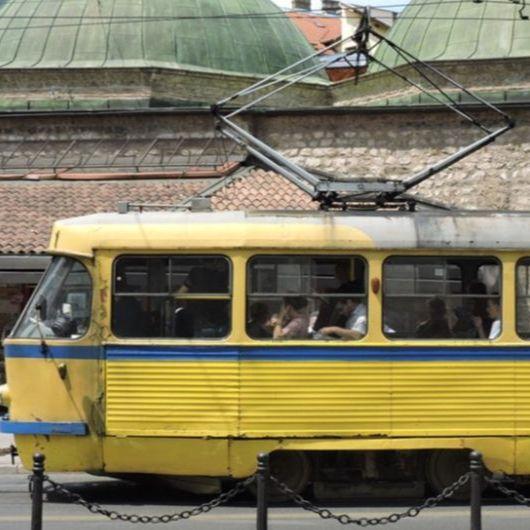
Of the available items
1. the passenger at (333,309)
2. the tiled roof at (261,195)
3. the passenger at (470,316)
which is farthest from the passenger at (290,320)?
the tiled roof at (261,195)

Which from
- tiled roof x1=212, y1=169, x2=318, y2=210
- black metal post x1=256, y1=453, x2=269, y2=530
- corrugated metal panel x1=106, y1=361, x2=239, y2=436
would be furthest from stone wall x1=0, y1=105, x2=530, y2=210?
black metal post x1=256, y1=453, x2=269, y2=530

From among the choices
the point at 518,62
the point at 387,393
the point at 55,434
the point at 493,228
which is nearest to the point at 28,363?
the point at 55,434

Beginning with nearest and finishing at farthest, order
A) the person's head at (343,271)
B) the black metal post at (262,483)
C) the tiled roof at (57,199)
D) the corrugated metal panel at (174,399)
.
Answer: the black metal post at (262,483) < the corrugated metal panel at (174,399) < the person's head at (343,271) < the tiled roof at (57,199)

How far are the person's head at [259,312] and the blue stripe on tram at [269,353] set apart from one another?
28 cm

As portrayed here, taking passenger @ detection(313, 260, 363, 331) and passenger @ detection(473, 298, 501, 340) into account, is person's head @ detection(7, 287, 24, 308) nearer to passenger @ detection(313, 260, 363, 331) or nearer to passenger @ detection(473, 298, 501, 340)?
→ passenger @ detection(313, 260, 363, 331)

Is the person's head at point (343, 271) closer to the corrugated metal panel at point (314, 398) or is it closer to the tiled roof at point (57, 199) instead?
the corrugated metal panel at point (314, 398)

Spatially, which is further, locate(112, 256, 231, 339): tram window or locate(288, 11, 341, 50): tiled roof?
locate(288, 11, 341, 50): tiled roof

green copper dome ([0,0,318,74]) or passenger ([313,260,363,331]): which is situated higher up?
green copper dome ([0,0,318,74])

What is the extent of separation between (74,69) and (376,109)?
25.3 feet

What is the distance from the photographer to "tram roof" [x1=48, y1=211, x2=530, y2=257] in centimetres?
1396

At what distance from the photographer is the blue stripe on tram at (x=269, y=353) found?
13828 millimetres

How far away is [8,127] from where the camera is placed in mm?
31688

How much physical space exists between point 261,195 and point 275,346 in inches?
523

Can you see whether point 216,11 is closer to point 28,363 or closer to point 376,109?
point 376,109
